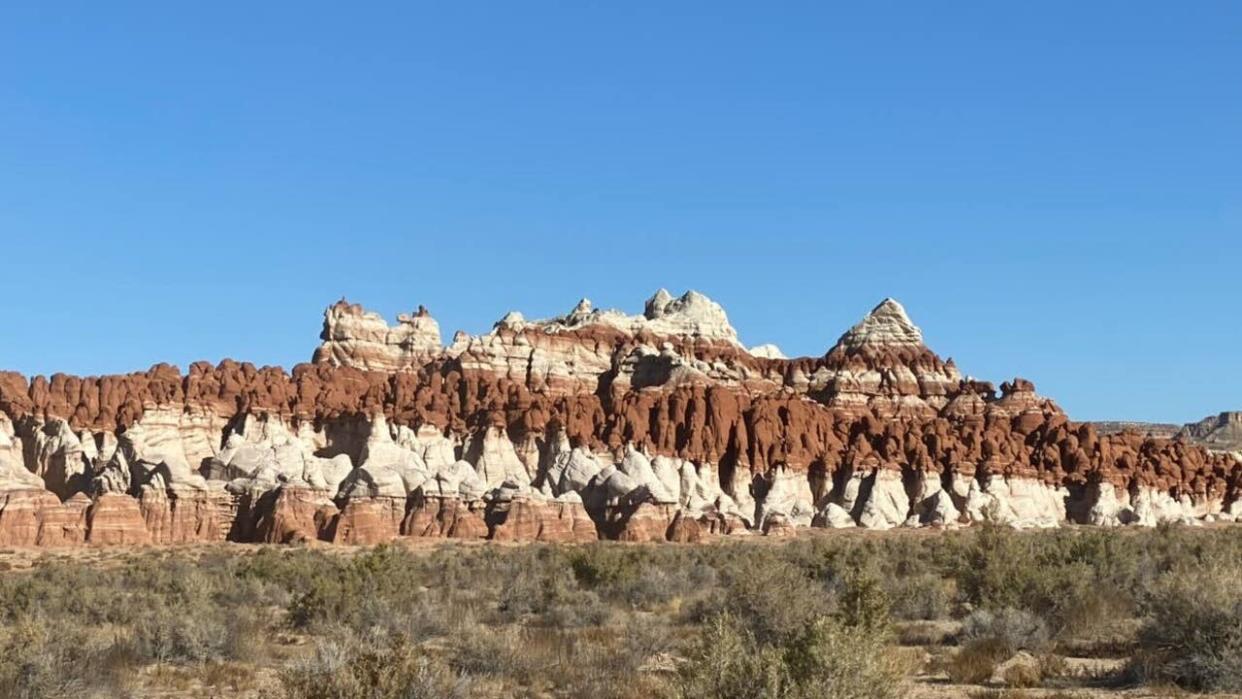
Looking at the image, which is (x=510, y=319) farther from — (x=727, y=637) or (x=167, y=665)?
(x=727, y=637)

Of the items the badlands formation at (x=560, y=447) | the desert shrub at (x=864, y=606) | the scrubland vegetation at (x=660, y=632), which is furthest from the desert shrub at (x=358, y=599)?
the badlands formation at (x=560, y=447)

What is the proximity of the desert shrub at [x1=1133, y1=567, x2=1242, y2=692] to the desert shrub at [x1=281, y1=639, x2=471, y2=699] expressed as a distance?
8.72m

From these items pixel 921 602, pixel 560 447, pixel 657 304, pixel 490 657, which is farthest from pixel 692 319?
pixel 490 657

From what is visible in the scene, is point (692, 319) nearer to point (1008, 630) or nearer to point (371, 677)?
point (1008, 630)

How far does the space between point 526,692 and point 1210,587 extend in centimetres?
850

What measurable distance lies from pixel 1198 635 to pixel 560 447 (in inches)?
2239

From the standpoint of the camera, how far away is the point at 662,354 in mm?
91750

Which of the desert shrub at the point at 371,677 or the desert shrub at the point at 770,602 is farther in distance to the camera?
the desert shrub at the point at 770,602

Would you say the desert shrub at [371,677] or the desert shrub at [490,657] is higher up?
the desert shrub at [371,677]

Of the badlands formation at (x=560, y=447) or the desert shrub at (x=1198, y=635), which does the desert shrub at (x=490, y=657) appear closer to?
the desert shrub at (x=1198, y=635)

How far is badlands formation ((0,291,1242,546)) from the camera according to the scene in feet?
188

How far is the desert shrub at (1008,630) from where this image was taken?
17.2 metres

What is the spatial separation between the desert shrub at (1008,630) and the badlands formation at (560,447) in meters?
38.3

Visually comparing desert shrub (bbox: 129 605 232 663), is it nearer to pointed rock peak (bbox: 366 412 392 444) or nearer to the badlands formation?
the badlands formation
